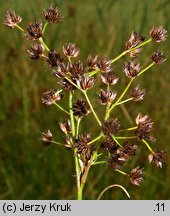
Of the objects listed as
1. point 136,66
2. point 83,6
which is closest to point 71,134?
point 136,66

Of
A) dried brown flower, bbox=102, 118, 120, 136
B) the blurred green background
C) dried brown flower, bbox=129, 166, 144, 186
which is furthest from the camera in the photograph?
the blurred green background

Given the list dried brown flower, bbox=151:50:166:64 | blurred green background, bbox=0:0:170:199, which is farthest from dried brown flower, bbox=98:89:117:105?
blurred green background, bbox=0:0:170:199

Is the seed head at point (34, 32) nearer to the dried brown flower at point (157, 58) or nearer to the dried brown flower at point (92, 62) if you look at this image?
the dried brown flower at point (92, 62)

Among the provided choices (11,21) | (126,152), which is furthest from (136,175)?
(11,21)

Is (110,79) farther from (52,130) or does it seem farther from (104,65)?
(52,130)

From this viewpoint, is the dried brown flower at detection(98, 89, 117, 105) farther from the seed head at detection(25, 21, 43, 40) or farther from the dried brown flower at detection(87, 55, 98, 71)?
the seed head at detection(25, 21, 43, 40)
